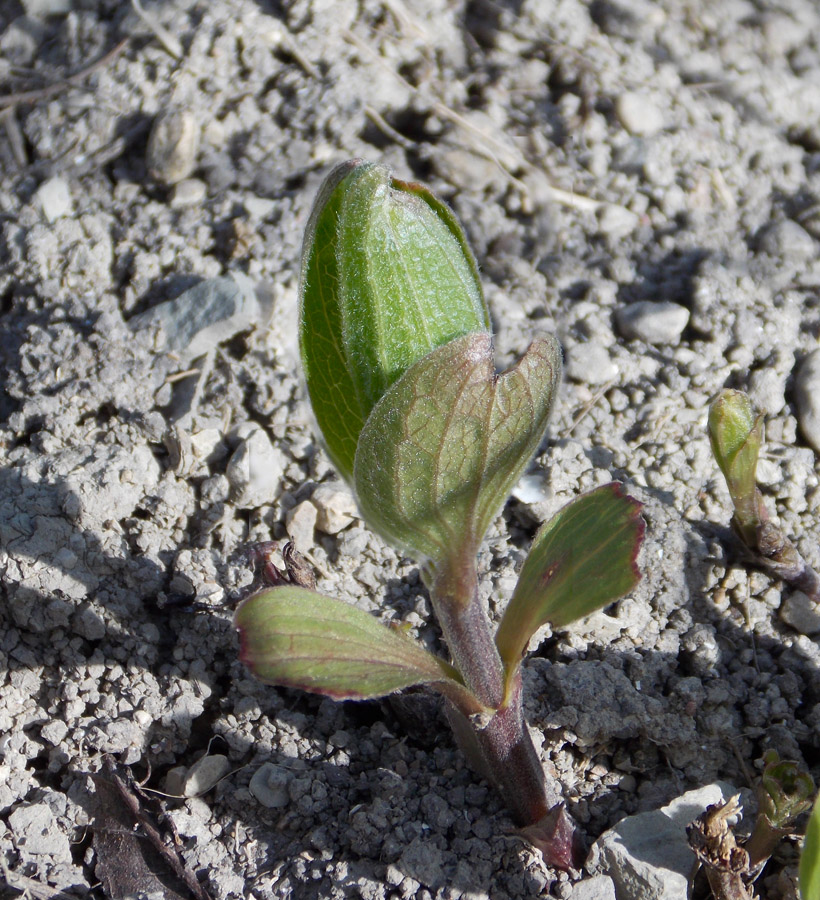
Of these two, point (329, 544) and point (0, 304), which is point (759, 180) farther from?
point (0, 304)

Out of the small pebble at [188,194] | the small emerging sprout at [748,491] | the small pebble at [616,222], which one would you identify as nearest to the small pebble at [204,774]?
the small emerging sprout at [748,491]

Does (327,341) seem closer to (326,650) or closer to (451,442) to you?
(451,442)

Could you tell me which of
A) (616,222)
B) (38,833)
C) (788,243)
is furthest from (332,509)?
(788,243)

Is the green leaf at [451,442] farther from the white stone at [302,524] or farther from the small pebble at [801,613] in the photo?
the small pebble at [801,613]

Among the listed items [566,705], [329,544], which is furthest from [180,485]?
[566,705]

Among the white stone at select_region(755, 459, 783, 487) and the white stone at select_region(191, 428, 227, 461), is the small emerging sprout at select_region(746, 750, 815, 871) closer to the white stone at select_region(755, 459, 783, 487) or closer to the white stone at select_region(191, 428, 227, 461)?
the white stone at select_region(755, 459, 783, 487)
